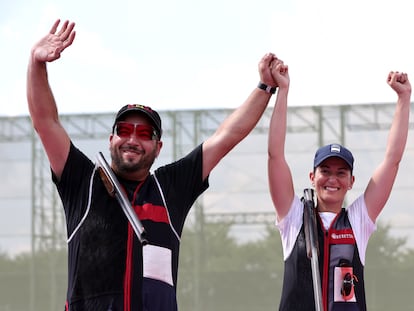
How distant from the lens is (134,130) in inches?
139

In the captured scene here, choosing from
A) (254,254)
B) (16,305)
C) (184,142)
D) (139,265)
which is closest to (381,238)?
(254,254)

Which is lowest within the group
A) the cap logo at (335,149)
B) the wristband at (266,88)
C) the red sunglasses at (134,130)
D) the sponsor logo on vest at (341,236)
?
the sponsor logo on vest at (341,236)

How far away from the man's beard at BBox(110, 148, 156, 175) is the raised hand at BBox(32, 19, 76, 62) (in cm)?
47

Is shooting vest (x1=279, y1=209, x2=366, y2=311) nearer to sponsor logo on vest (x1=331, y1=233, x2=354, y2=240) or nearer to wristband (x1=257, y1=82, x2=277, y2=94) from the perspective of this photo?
sponsor logo on vest (x1=331, y1=233, x2=354, y2=240)

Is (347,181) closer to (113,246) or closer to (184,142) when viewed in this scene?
(113,246)

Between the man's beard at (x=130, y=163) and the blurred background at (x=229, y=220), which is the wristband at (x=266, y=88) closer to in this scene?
the man's beard at (x=130, y=163)

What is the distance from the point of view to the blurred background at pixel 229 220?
15008mm

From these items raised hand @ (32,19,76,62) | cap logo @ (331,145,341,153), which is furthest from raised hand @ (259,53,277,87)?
raised hand @ (32,19,76,62)

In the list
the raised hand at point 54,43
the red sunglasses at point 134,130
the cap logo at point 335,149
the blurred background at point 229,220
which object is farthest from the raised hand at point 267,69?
the blurred background at point 229,220

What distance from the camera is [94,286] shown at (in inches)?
133

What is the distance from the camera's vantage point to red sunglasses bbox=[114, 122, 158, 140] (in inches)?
139

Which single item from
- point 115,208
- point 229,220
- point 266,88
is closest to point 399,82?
A: point 266,88

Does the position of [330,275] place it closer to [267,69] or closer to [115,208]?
[267,69]

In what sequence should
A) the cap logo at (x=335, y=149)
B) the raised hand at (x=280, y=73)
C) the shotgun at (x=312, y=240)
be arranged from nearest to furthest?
the shotgun at (x=312, y=240) → the raised hand at (x=280, y=73) → the cap logo at (x=335, y=149)
